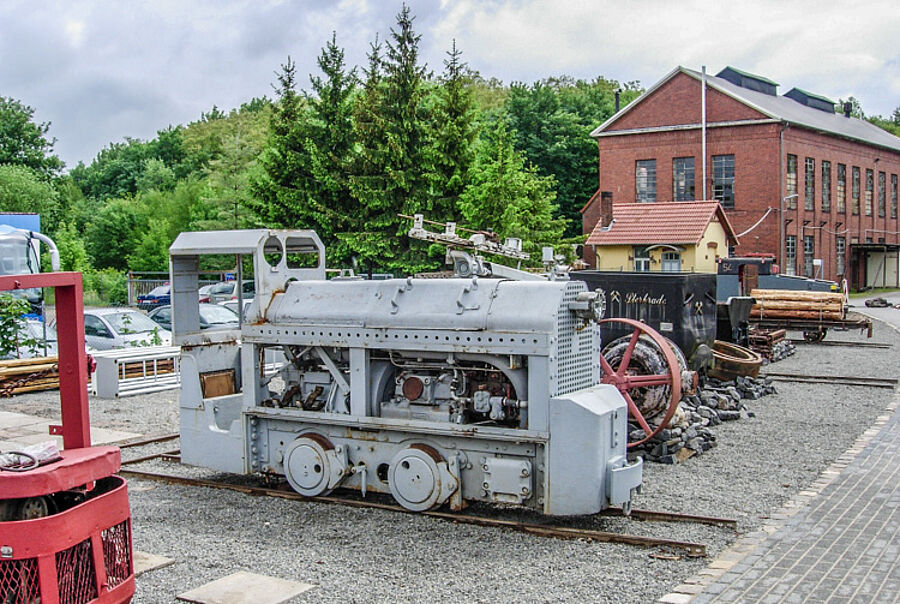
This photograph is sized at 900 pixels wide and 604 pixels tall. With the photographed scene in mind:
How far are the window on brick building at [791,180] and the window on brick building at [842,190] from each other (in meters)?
7.37

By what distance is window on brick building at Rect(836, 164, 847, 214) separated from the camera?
1987 inches

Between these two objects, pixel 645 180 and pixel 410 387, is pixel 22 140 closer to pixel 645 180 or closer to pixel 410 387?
pixel 645 180

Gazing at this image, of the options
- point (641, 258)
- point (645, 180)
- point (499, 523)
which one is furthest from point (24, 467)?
point (645, 180)

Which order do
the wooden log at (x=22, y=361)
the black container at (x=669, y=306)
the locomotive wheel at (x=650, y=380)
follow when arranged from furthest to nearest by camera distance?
the wooden log at (x=22, y=361) → the black container at (x=669, y=306) → the locomotive wheel at (x=650, y=380)

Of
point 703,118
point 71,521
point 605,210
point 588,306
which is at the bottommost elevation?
point 71,521

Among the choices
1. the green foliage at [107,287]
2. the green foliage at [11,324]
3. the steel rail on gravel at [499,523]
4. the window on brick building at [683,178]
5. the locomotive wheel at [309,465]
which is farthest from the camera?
the window on brick building at [683,178]

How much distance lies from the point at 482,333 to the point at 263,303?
2.58m

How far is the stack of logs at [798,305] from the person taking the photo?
82.5ft

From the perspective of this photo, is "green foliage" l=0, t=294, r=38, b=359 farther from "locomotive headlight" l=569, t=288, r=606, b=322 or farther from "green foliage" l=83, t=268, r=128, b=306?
"green foliage" l=83, t=268, r=128, b=306

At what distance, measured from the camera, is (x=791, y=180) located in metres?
44.3

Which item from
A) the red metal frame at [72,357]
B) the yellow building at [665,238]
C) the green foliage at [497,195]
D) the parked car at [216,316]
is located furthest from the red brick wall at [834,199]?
the red metal frame at [72,357]

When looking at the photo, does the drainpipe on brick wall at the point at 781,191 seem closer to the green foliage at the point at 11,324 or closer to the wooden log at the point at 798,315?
the wooden log at the point at 798,315

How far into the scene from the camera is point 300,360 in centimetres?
927

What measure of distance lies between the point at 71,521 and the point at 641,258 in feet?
107
